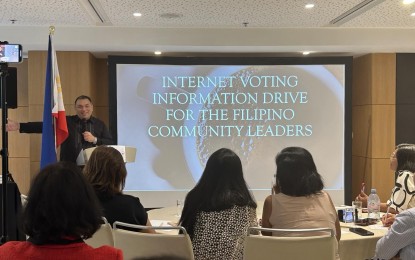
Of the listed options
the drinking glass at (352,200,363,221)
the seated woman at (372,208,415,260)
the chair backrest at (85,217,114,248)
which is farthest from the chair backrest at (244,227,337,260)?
the drinking glass at (352,200,363,221)

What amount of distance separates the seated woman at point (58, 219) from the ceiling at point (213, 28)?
12.0 ft

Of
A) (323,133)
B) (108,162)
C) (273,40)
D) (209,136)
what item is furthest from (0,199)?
(323,133)

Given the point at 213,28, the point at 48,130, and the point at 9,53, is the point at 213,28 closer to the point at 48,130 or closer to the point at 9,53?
the point at 48,130

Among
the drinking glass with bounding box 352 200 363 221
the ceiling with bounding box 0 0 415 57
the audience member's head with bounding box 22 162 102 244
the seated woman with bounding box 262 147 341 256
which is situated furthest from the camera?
the ceiling with bounding box 0 0 415 57

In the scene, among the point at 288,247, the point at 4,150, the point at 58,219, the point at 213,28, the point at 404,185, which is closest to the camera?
the point at 58,219

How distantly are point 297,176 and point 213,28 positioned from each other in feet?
11.9

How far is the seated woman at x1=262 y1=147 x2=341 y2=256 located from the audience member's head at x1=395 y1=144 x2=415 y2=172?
1.35 meters

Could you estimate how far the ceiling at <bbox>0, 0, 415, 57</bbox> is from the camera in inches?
194

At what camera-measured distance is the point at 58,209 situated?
1.37 metres

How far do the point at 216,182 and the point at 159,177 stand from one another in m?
3.76

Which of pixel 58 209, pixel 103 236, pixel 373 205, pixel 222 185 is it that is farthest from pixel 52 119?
pixel 58 209

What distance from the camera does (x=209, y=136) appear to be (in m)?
6.36

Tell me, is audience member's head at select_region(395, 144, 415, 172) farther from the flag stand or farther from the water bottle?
the flag stand

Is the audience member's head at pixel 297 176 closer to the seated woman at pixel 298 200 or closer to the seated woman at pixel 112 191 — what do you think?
the seated woman at pixel 298 200
